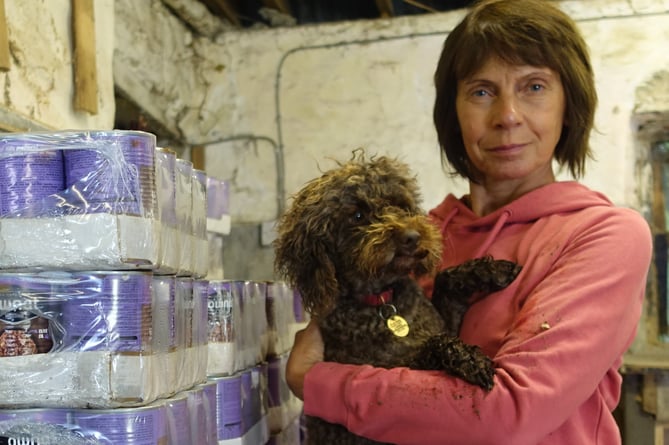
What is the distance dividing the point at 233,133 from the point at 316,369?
2657 mm

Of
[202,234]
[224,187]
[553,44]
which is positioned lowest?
[202,234]

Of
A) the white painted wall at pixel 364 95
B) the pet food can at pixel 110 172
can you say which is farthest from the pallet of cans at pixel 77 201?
the white painted wall at pixel 364 95

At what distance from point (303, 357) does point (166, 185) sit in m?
0.55

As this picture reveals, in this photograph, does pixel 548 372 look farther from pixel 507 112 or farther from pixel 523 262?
pixel 507 112

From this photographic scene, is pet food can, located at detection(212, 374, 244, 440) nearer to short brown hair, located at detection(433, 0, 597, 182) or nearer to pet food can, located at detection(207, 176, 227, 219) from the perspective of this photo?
pet food can, located at detection(207, 176, 227, 219)

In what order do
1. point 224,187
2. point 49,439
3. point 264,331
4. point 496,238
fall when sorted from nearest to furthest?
point 49,439, point 496,238, point 264,331, point 224,187

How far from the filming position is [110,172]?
1022 millimetres

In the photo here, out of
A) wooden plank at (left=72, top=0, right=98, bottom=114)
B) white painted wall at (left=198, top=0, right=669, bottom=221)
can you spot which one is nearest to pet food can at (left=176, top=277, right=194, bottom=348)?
wooden plank at (left=72, top=0, right=98, bottom=114)

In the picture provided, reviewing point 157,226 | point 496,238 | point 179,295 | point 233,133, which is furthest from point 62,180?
point 233,133

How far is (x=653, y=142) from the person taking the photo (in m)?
3.61

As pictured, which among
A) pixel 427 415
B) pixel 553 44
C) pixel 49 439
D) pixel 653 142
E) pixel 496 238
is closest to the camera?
pixel 49 439

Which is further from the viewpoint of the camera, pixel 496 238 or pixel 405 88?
pixel 405 88

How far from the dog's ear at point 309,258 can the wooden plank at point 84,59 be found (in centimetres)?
99

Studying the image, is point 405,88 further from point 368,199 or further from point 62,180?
point 62,180
